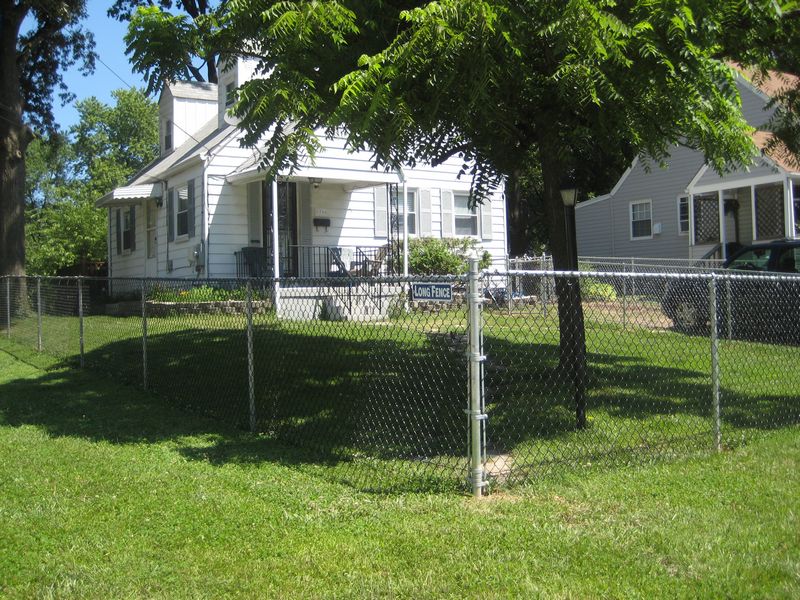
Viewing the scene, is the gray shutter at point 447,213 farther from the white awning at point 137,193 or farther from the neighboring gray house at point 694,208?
the white awning at point 137,193

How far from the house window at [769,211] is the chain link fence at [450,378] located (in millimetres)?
10656

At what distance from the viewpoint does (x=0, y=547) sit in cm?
439

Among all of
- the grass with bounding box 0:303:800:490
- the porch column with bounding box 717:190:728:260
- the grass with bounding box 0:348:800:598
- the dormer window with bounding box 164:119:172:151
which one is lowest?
the grass with bounding box 0:348:800:598

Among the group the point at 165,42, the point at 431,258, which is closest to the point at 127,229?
the point at 431,258

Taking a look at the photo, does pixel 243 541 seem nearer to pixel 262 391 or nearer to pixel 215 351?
pixel 262 391

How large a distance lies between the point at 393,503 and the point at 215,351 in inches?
156

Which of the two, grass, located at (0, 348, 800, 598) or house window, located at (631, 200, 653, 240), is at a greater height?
house window, located at (631, 200, 653, 240)

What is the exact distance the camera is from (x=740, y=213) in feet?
70.9

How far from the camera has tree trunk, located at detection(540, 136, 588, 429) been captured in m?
6.76

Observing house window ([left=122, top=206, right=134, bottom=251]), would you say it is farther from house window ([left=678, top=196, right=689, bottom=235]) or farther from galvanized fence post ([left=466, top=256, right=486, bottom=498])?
galvanized fence post ([left=466, top=256, right=486, bottom=498])

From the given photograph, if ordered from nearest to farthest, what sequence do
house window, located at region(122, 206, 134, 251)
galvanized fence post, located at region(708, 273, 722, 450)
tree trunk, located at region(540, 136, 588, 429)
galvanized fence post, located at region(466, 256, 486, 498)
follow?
1. galvanized fence post, located at region(466, 256, 486, 498)
2. galvanized fence post, located at region(708, 273, 722, 450)
3. tree trunk, located at region(540, 136, 588, 429)
4. house window, located at region(122, 206, 134, 251)

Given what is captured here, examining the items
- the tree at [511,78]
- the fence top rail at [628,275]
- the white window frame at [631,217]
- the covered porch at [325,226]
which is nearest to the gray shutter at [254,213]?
the covered porch at [325,226]

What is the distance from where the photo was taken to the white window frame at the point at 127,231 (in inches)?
876

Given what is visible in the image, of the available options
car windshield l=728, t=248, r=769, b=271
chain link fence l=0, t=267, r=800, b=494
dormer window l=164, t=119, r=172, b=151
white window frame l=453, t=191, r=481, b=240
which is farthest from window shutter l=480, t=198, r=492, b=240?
chain link fence l=0, t=267, r=800, b=494
